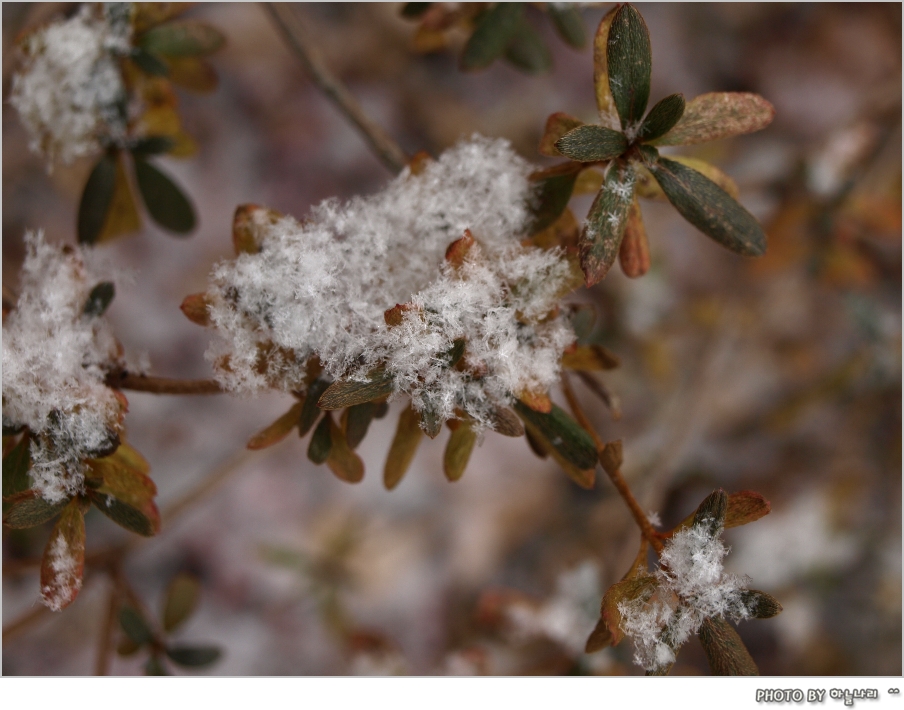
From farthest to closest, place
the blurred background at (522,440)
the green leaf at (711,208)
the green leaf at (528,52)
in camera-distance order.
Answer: the blurred background at (522,440)
the green leaf at (528,52)
the green leaf at (711,208)

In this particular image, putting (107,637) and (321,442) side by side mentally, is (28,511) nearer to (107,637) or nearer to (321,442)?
(321,442)

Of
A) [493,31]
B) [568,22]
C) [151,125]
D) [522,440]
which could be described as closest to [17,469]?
[151,125]

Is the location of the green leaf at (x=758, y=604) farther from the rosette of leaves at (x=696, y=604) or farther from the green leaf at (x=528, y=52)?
the green leaf at (x=528, y=52)

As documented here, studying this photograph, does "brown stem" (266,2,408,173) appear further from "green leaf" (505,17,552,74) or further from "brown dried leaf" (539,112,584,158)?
"brown dried leaf" (539,112,584,158)

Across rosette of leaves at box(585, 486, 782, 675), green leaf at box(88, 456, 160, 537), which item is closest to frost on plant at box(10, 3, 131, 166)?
green leaf at box(88, 456, 160, 537)

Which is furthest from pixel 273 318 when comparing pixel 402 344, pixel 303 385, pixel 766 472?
pixel 766 472

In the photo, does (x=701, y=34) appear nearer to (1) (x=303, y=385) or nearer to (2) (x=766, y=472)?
(2) (x=766, y=472)

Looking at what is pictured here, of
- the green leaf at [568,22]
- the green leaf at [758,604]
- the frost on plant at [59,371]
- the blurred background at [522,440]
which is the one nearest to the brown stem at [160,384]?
the frost on plant at [59,371]
